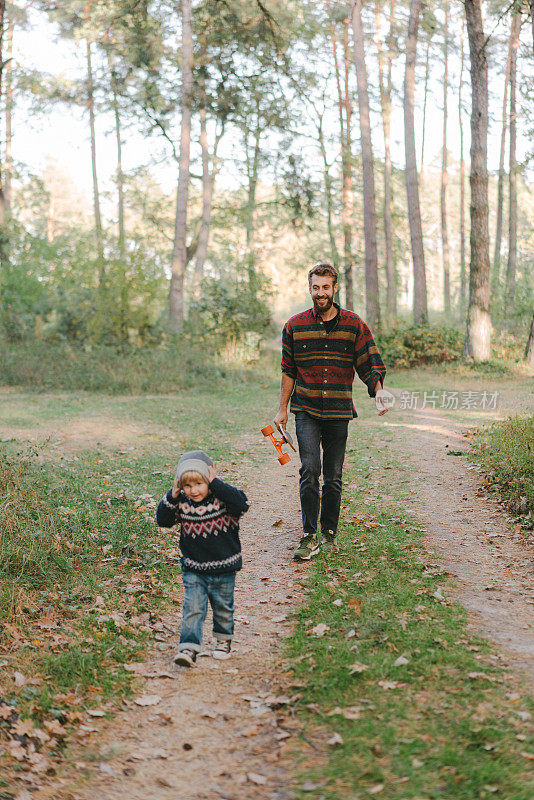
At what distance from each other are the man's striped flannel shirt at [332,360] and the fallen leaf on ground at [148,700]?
8.80 feet

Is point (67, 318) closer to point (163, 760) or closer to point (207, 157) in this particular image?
point (207, 157)

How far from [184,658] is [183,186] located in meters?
19.8

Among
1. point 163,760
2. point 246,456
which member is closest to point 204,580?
point 163,760

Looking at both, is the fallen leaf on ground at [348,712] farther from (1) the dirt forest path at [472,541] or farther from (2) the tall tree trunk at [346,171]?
(2) the tall tree trunk at [346,171]

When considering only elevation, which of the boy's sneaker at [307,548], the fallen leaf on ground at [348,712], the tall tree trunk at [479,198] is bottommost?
the fallen leaf on ground at [348,712]

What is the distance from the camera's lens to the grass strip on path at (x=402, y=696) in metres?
3.27

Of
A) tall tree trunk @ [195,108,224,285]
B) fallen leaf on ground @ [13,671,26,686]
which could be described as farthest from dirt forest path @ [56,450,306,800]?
tall tree trunk @ [195,108,224,285]

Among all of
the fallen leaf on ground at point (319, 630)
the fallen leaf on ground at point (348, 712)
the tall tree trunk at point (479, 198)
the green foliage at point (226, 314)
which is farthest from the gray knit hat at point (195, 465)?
the green foliage at point (226, 314)

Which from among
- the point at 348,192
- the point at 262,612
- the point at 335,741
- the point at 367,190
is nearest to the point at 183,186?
the point at 367,190

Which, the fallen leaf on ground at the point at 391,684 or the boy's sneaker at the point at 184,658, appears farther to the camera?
the boy's sneaker at the point at 184,658

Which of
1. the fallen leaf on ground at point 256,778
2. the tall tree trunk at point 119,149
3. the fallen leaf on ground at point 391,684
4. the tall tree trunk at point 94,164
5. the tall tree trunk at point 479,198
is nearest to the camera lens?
the fallen leaf on ground at point 256,778

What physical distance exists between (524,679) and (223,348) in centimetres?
1889

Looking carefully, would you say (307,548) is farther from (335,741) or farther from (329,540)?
(335,741)

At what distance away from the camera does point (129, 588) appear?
19.3 ft
